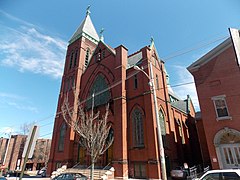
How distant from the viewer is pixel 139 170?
17.0 m

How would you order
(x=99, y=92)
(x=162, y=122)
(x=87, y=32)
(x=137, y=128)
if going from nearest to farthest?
(x=137, y=128) < (x=162, y=122) < (x=99, y=92) < (x=87, y=32)

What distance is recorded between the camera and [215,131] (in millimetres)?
14852

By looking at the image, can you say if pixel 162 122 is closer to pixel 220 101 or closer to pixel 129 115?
pixel 129 115

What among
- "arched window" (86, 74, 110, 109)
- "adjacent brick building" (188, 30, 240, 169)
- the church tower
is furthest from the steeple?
"adjacent brick building" (188, 30, 240, 169)

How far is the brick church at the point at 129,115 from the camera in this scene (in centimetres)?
1741

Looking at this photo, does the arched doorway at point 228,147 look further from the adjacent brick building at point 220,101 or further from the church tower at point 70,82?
the church tower at point 70,82

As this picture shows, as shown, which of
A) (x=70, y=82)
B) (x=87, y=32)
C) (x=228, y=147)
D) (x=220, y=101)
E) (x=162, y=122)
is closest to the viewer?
(x=228, y=147)

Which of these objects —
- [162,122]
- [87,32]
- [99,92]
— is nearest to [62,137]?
[99,92]

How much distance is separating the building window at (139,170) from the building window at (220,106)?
873cm

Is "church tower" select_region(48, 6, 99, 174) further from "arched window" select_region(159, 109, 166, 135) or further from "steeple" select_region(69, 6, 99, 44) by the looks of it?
"arched window" select_region(159, 109, 166, 135)

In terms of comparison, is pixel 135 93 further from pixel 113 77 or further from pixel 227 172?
pixel 227 172

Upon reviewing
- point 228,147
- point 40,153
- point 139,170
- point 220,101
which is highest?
point 220,101

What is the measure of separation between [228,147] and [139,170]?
27.9ft

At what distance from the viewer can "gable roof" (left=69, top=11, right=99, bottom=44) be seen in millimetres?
34500
